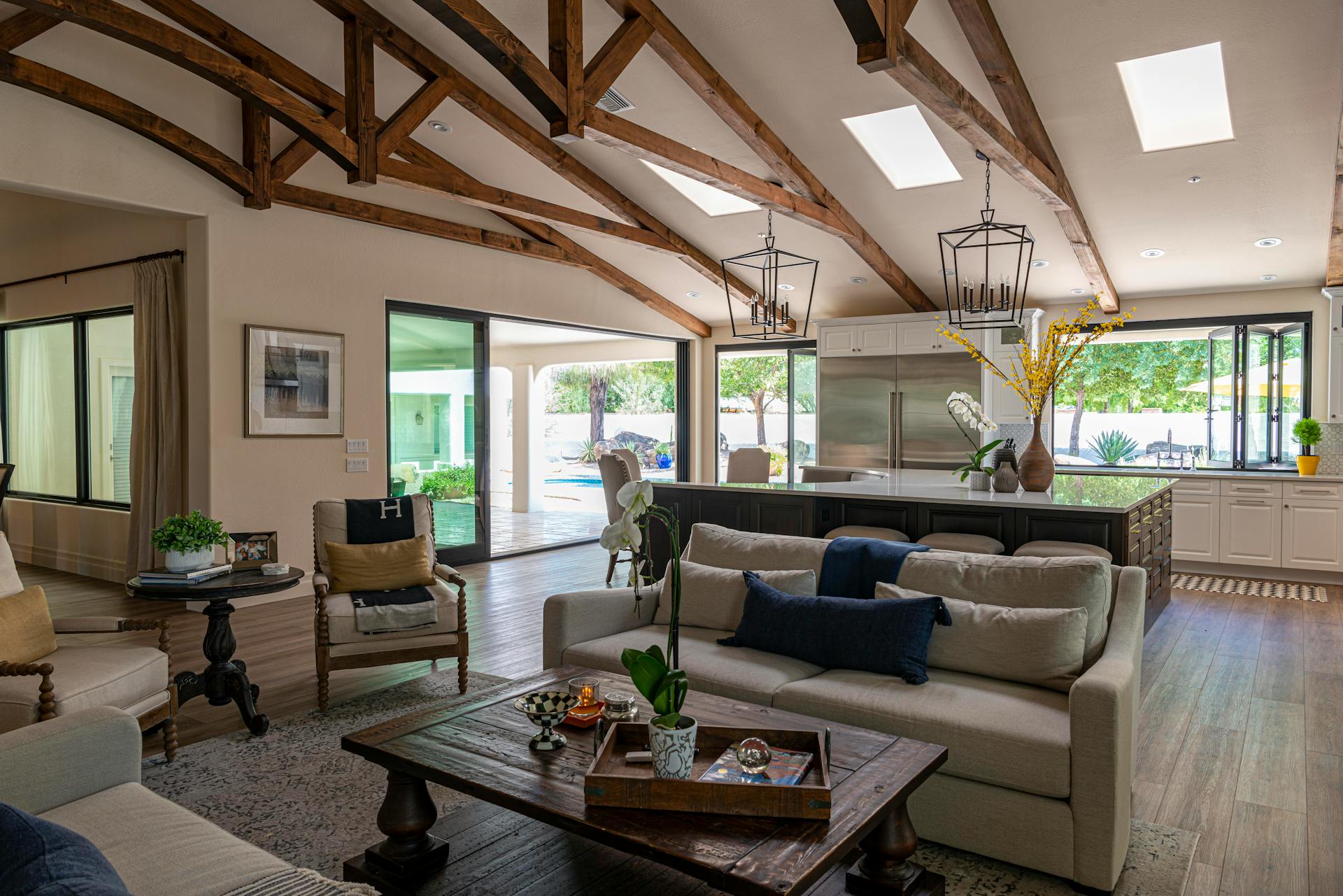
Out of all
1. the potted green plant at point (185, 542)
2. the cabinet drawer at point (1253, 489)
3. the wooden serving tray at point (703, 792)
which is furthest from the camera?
the cabinet drawer at point (1253, 489)

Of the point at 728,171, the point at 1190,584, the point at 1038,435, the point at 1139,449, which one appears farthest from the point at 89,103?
the point at 1139,449

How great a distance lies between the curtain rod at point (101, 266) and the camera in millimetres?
5938

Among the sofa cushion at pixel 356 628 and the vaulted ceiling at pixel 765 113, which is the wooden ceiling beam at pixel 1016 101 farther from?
the sofa cushion at pixel 356 628

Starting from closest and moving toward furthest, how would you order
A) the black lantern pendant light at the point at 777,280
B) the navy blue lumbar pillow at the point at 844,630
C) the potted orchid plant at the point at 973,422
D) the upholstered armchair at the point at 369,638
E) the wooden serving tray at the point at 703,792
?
the wooden serving tray at the point at 703,792 < the navy blue lumbar pillow at the point at 844,630 < the upholstered armchair at the point at 369,638 < the potted orchid plant at the point at 973,422 < the black lantern pendant light at the point at 777,280

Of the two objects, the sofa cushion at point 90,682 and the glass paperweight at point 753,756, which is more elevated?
the glass paperweight at point 753,756

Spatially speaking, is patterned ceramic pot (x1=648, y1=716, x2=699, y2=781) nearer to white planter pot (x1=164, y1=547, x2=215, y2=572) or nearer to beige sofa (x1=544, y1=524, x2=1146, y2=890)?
beige sofa (x1=544, y1=524, x2=1146, y2=890)

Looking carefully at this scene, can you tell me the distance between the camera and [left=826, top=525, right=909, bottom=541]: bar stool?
191 inches

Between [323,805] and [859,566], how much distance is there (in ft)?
6.94

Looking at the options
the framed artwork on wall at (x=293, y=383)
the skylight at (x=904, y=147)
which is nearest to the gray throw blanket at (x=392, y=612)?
the framed artwork on wall at (x=293, y=383)

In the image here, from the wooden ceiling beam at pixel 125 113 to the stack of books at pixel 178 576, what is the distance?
3.06 meters

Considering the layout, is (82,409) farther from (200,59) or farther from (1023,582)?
(1023,582)

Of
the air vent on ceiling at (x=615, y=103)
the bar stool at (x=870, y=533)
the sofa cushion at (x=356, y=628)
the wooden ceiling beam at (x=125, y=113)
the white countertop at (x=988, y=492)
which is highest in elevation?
the air vent on ceiling at (x=615, y=103)

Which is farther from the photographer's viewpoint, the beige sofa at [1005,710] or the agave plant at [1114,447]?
the agave plant at [1114,447]

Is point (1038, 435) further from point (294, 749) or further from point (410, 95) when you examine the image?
point (410, 95)
